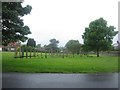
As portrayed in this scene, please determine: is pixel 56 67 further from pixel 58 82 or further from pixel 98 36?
pixel 98 36

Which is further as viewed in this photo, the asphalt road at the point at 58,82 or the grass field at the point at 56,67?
the grass field at the point at 56,67

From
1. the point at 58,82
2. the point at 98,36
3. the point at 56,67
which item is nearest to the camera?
the point at 58,82

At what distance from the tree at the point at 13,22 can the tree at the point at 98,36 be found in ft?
116

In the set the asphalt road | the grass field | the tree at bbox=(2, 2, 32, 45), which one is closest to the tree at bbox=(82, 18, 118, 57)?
the grass field

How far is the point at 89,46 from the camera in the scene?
58.8 m

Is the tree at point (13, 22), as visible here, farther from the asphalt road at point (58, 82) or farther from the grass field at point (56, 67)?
the asphalt road at point (58, 82)

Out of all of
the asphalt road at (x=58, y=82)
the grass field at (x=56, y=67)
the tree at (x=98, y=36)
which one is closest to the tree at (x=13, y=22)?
the grass field at (x=56, y=67)

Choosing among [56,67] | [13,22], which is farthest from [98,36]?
[56,67]

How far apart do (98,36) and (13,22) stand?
37878 mm

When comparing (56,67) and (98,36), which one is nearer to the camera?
(56,67)

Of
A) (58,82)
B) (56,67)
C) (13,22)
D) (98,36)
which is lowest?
(58,82)

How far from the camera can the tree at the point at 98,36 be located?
188ft

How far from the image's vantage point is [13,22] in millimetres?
21359

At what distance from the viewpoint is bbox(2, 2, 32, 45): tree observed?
19969mm
